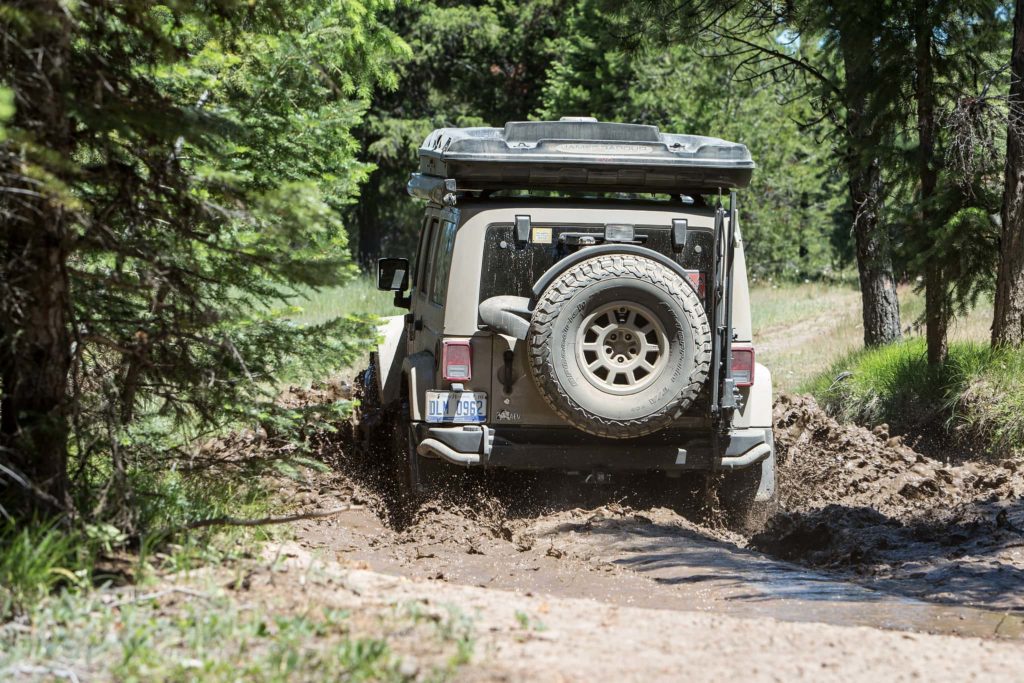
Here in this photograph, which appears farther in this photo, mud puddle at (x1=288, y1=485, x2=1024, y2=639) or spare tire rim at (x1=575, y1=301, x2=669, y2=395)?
spare tire rim at (x1=575, y1=301, x2=669, y2=395)

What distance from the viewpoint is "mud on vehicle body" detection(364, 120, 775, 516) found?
718 cm

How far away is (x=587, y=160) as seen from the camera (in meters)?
7.59

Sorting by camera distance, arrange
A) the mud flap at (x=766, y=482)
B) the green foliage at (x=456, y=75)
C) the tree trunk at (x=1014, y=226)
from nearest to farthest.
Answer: the mud flap at (x=766, y=482) < the tree trunk at (x=1014, y=226) < the green foliage at (x=456, y=75)

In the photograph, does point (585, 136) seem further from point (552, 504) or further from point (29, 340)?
point (29, 340)

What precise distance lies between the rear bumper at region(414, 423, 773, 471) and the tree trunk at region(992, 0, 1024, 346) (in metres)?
4.30

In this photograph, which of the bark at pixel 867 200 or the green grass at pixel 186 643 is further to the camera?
the bark at pixel 867 200

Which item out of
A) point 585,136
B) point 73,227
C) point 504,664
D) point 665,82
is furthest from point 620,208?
point 665,82

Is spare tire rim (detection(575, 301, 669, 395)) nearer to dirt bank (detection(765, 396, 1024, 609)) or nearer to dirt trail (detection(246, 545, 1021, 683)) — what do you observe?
dirt bank (detection(765, 396, 1024, 609))

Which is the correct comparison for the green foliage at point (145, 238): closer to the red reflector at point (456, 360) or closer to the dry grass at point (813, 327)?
the red reflector at point (456, 360)

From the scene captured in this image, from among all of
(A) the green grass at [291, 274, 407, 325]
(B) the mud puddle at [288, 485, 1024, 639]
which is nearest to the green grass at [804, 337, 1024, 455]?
(B) the mud puddle at [288, 485, 1024, 639]

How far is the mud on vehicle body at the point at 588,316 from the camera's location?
7184mm

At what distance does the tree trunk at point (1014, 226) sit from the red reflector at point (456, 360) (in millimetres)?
5759


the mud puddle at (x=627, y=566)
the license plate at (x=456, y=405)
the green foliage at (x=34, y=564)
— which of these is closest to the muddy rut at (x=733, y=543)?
the mud puddle at (x=627, y=566)

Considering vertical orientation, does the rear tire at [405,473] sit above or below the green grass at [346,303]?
below
